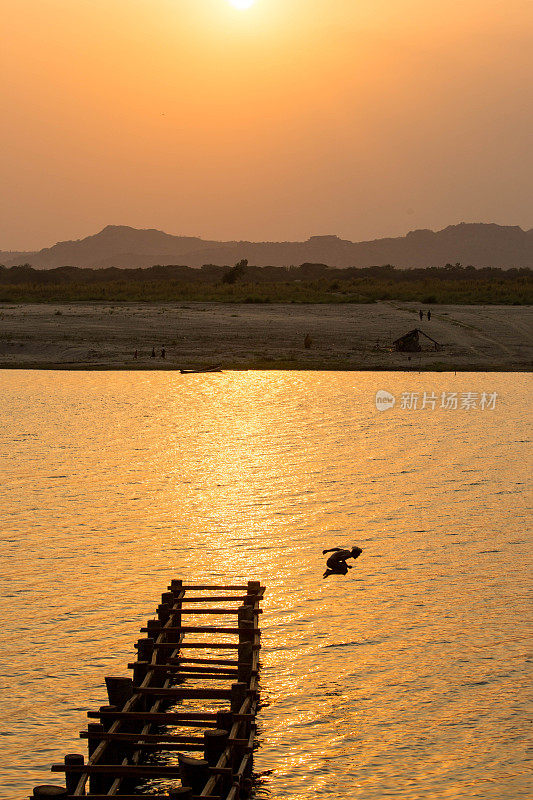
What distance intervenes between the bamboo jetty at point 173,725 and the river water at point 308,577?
0.64 m

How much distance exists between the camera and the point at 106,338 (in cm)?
6359

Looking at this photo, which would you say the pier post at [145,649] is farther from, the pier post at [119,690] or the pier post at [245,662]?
the pier post at [119,690]

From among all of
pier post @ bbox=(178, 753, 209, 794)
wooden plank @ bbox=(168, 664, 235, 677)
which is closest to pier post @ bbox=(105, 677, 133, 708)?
pier post @ bbox=(178, 753, 209, 794)

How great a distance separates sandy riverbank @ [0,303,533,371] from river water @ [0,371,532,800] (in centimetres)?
1916

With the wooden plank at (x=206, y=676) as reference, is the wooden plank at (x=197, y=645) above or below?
above

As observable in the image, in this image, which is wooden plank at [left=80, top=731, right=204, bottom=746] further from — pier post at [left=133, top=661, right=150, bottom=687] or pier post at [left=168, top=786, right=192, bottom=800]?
pier post at [left=168, top=786, right=192, bottom=800]

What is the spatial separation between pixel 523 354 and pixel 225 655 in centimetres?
5138

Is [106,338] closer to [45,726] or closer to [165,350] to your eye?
[165,350]

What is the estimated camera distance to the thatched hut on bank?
A: 62.5 m

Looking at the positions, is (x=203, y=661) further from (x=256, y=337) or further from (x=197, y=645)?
(x=256, y=337)

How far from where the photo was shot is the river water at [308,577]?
38.9 feet

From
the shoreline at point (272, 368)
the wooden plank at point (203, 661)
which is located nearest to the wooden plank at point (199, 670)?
the wooden plank at point (203, 661)

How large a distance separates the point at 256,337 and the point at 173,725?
2121 inches

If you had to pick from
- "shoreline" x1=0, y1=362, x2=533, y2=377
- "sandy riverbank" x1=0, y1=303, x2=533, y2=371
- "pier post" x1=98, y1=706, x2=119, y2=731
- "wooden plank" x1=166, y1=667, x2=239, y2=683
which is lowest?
"wooden plank" x1=166, y1=667, x2=239, y2=683
